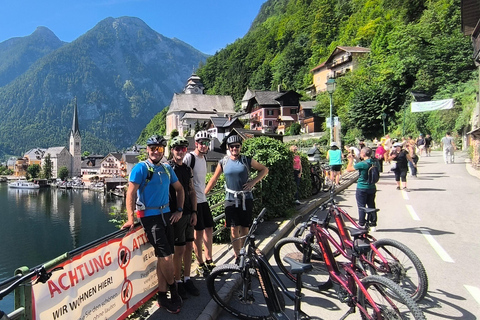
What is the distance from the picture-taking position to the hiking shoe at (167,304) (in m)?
3.81

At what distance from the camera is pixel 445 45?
34531mm

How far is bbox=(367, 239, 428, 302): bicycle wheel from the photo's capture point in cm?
404

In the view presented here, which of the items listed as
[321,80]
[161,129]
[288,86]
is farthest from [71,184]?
[321,80]

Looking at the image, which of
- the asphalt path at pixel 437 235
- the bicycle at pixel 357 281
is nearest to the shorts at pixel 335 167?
the asphalt path at pixel 437 235

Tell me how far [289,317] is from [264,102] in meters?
72.1

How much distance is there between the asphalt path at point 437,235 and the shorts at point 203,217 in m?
1.23

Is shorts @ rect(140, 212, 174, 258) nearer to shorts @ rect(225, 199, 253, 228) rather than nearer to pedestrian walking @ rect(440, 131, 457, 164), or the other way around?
shorts @ rect(225, 199, 253, 228)

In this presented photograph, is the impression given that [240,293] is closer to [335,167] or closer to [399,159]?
[335,167]

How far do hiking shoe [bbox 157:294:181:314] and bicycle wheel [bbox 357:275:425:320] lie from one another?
2088mm

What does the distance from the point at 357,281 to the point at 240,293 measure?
1.45 metres

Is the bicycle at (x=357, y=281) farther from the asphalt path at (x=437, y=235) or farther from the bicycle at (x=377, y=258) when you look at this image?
the asphalt path at (x=437, y=235)

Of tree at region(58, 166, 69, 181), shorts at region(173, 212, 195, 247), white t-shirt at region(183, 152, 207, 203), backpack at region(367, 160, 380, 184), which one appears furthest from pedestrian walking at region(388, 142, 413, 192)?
tree at region(58, 166, 69, 181)

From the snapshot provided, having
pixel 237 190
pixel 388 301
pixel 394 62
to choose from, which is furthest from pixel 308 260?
pixel 394 62

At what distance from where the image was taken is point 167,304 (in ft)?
12.7
